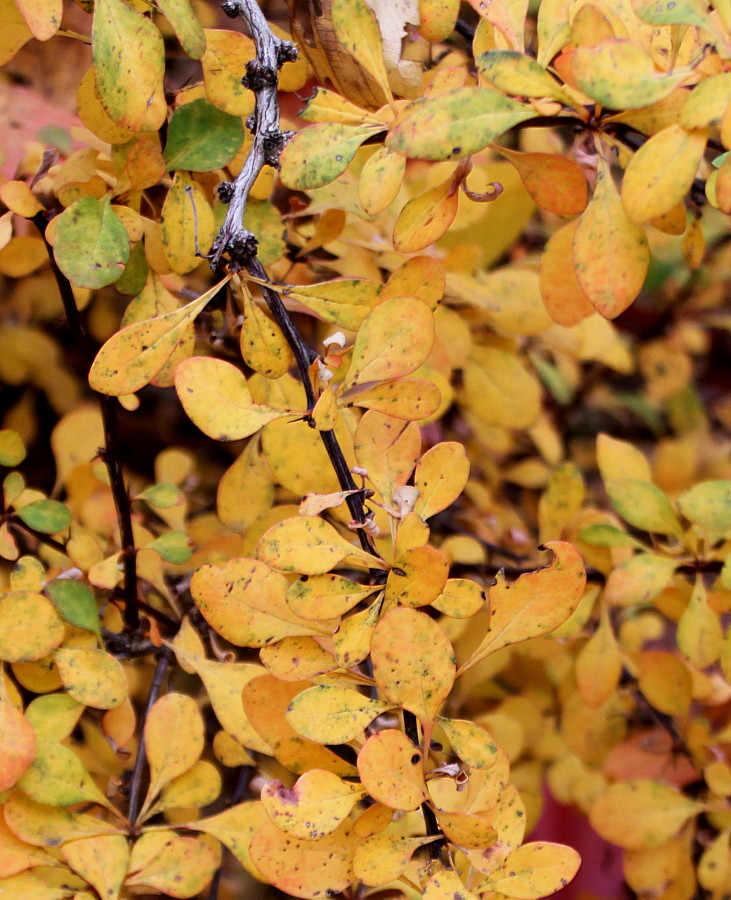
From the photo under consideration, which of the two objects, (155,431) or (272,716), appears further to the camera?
(155,431)

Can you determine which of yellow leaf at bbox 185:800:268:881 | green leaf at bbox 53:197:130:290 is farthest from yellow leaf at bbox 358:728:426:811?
green leaf at bbox 53:197:130:290

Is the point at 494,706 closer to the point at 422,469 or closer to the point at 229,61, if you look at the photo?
the point at 422,469

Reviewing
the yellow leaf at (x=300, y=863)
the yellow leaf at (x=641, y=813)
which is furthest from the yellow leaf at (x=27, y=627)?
the yellow leaf at (x=641, y=813)

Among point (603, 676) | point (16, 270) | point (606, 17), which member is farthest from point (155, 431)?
point (606, 17)

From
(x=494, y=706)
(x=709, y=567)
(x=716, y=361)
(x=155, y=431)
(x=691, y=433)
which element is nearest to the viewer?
(x=709, y=567)

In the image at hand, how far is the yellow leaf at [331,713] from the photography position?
479 millimetres

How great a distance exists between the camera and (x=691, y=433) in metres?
1.53

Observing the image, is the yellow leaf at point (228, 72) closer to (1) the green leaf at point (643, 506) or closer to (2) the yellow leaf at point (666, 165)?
(2) the yellow leaf at point (666, 165)

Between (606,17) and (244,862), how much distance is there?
1.96ft

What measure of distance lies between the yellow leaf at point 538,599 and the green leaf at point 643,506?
266mm

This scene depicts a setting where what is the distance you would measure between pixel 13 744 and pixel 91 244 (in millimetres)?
317

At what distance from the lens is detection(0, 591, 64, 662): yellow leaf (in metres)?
0.60

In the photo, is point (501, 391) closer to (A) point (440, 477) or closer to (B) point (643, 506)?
(B) point (643, 506)

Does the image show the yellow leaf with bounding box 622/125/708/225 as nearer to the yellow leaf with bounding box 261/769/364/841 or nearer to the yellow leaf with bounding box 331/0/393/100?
the yellow leaf with bounding box 331/0/393/100
